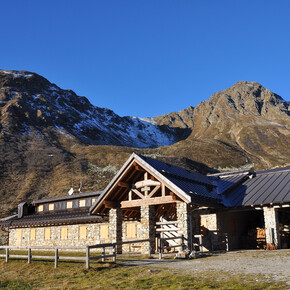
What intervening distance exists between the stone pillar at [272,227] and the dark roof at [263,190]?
2.73ft

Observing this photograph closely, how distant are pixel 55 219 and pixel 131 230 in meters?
8.01

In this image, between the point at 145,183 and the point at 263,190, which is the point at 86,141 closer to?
the point at 145,183

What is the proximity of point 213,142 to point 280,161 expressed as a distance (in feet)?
98.9

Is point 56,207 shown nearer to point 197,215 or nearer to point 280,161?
point 197,215

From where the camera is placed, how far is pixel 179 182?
21.5 meters

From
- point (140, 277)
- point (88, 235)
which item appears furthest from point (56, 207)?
point (140, 277)

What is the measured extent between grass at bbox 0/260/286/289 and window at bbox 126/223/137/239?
10445mm

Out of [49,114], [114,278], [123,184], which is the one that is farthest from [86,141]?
[114,278]

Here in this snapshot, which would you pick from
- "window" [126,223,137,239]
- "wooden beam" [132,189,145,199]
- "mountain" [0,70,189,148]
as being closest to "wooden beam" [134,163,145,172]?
"wooden beam" [132,189,145,199]

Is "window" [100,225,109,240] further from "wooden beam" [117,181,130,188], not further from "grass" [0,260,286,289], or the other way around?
"grass" [0,260,286,289]

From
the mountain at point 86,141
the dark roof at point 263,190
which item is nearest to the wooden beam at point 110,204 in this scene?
the dark roof at point 263,190

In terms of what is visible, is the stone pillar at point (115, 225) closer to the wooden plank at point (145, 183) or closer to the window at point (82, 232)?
the wooden plank at point (145, 183)

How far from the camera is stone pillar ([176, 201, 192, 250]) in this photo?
20.1 meters

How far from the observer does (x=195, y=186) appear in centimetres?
2267
